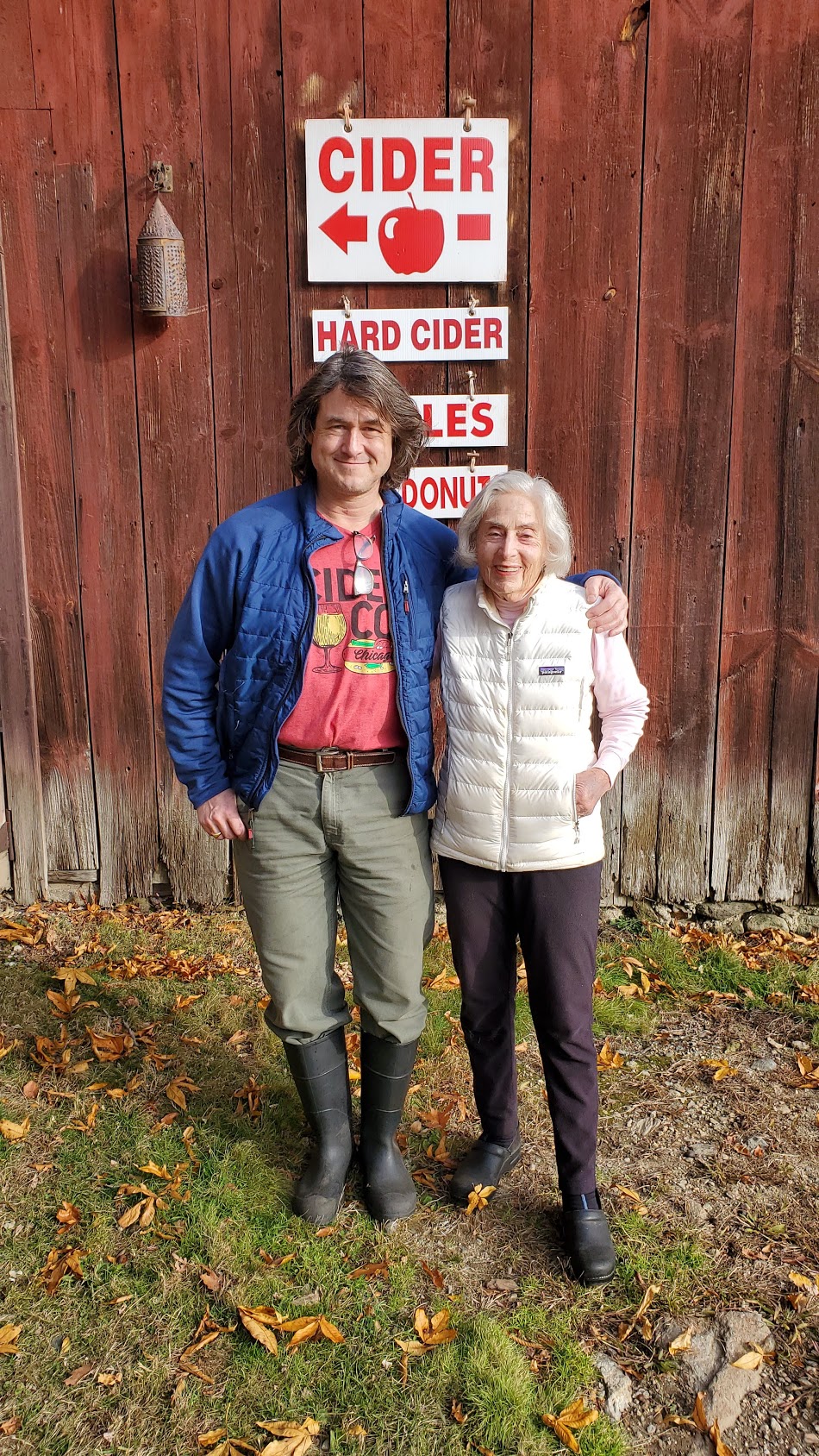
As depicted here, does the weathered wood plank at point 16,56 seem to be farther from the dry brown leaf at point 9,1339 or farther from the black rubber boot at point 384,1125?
the dry brown leaf at point 9,1339

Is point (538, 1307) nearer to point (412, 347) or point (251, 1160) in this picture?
point (251, 1160)

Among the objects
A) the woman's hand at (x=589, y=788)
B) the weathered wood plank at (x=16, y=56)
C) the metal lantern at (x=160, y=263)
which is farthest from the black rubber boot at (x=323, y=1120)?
the weathered wood plank at (x=16, y=56)

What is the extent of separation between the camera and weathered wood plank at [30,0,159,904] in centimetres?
357

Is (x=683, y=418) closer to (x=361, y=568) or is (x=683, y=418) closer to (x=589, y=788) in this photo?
(x=361, y=568)

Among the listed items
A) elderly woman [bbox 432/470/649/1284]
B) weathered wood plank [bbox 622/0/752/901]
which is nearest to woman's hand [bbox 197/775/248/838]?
elderly woman [bbox 432/470/649/1284]

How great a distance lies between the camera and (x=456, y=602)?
8.14 feet

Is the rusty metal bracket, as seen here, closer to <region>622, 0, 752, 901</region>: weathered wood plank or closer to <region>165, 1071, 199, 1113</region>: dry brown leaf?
<region>622, 0, 752, 901</region>: weathered wood plank

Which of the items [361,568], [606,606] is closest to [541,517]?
[606,606]

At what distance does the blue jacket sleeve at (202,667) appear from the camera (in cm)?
244

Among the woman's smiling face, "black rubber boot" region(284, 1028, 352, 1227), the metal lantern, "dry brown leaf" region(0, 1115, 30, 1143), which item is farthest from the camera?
the metal lantern

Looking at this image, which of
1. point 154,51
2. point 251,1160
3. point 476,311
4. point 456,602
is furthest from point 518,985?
point 154,51

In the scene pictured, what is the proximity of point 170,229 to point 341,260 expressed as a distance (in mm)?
581

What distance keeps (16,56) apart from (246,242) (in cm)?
97

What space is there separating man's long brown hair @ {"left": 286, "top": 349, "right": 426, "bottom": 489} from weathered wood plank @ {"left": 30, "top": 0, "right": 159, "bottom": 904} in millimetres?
1515
